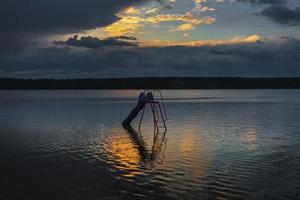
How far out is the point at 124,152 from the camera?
70.7 ft

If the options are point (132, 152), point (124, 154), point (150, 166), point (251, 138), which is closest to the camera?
point (150, 166)

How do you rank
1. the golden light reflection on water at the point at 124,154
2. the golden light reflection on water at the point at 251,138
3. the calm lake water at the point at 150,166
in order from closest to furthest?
1. the calm lake water at the point at 150,166
2. the golden light reflection on water at the point at 124,154
3. the golden light reflection on water at the point at 251,138

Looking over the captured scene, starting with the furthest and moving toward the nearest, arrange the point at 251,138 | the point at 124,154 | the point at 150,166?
the point at 251,138, the point at 124,154, the point at 150,166

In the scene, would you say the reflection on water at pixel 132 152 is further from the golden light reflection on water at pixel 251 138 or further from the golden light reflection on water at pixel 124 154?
the golden light reflection on water at pixel 251 138

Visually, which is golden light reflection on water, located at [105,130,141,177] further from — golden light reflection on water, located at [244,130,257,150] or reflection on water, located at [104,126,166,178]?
golden light reflection on water, located at [244,130,257,150]

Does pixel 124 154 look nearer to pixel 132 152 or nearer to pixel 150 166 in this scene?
pixel 132 152

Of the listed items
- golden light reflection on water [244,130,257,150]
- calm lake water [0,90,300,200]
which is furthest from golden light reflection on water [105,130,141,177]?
golden light reflection on water [244,130,257,150]

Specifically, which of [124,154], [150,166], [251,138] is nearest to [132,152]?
[124,154]

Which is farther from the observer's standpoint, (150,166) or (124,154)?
(124,154)

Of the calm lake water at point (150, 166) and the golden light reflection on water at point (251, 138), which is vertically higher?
the calm lake water at point (150, 166)

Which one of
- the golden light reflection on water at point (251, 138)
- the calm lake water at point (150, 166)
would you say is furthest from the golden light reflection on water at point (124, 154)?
the golden light reflection on water at point (251, 138)

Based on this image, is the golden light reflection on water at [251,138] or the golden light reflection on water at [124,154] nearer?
the golden light reflection on water at [124,154]

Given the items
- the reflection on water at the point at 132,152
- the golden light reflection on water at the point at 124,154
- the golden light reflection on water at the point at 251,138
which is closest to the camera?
the golden light reflection on water at the point at 124,154

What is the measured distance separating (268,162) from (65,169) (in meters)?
9.36
